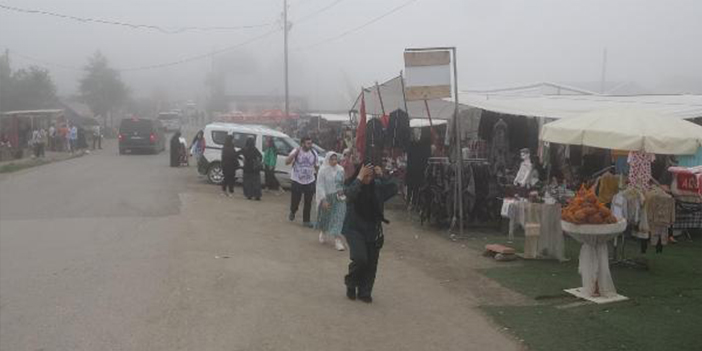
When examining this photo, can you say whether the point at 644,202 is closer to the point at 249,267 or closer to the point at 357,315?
the point at 357,315

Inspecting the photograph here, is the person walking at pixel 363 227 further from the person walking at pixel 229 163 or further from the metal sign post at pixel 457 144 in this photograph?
the person walking at pixel 229 163

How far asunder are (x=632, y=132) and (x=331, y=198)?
15.4 feet

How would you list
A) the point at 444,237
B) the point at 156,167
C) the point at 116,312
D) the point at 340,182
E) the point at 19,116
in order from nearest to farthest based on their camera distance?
1. the point at 116,312
2. the point at 340,182
3. the point at 444,237
4. the point at 156,167
5. the point at 19,116

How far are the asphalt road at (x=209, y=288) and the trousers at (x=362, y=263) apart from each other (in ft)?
0.73

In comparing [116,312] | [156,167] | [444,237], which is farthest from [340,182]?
[156,167]

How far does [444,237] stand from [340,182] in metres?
2.31

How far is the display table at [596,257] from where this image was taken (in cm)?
752

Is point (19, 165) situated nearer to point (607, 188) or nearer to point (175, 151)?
point (175, 151)

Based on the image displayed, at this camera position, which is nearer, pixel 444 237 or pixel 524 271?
pixel 524 271

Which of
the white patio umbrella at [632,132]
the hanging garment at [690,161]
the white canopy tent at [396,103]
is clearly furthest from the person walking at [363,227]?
the hanging garment at [690,161]

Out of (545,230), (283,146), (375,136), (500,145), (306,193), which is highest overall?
(375,136)

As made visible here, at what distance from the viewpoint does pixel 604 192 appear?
381 inches

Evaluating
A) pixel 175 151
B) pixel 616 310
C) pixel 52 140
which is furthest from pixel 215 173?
pixel 52 140

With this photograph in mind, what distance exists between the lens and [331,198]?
10.8m
